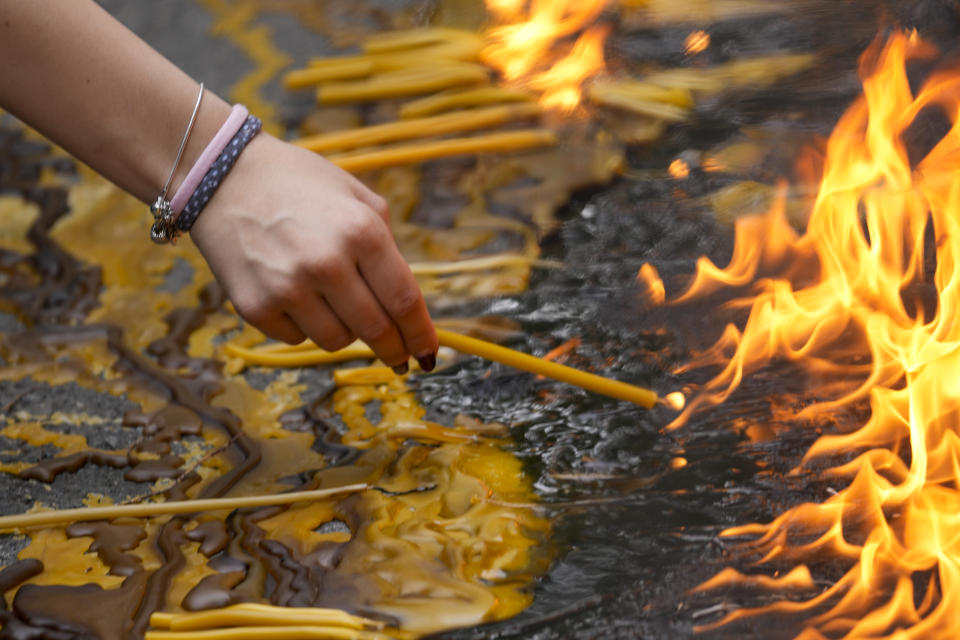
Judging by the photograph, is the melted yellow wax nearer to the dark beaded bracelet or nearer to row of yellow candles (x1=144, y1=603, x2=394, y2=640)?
row of yellow candles (x1=144, y1=603, x2=394, y2=640)

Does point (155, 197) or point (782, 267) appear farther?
point (782, 267)

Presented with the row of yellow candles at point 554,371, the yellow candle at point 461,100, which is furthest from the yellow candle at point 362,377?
the yellow candle at point 461,100

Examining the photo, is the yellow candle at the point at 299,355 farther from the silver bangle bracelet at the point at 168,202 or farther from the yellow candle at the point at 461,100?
the yellow candle at the point at 461,100

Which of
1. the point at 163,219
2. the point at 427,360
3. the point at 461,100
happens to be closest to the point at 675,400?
the point at 427,360

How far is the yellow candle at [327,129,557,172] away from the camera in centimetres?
183

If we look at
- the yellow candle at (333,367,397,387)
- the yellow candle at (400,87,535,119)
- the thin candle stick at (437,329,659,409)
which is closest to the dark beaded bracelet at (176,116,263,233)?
the thin candle stick at (437,329,659,409)

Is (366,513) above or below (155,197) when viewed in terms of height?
below

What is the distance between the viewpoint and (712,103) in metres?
1.92

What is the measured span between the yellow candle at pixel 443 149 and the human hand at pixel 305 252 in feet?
2.91

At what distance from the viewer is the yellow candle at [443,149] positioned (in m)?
1.83

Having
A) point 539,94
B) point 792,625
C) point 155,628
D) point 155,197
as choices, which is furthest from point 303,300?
point 539,94

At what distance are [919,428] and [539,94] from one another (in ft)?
3.86

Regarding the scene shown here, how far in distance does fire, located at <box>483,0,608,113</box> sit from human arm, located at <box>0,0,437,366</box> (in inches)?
44.3

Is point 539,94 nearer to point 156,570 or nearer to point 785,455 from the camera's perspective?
point 785,455
